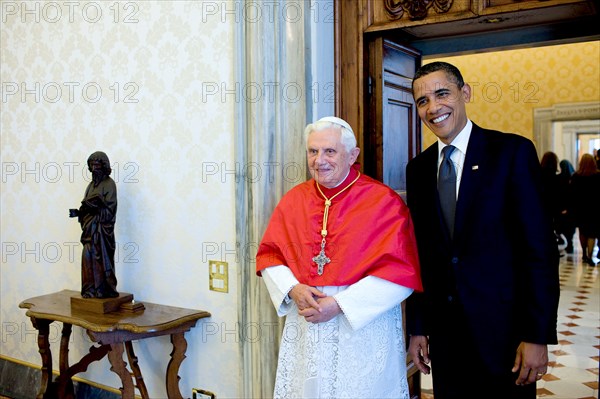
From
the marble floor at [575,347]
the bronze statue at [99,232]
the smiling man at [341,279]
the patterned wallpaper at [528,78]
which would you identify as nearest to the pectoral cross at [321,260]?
the smiling man at [341,279]

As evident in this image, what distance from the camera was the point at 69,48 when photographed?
148 inches

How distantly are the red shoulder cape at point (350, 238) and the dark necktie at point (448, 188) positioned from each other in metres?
0.18

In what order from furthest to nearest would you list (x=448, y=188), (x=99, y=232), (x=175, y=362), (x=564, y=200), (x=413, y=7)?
(x=564, y=200) < (x=99, y=232) < (x=175, y=362) < (x=413, y=7) < (x=448, y=188)

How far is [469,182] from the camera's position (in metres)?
2.15

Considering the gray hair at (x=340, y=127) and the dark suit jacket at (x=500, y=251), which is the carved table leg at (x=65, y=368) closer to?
the gray hair at (x=340, y=127)

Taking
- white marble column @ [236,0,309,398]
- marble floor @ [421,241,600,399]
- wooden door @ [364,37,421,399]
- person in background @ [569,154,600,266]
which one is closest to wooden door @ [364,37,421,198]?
wooden door @ [364,37,421,399]

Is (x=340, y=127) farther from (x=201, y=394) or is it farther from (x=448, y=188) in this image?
(x=201, y=394)

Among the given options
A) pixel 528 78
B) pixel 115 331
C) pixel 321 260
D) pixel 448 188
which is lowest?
pixel 115 331

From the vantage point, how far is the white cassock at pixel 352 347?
2.32 m

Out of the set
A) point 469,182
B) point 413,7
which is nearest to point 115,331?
point 469,182

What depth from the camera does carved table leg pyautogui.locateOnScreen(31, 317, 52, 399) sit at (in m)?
3.43

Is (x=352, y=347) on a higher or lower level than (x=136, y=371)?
higher

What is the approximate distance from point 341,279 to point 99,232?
1.55m

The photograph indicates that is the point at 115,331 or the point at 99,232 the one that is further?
the point at 99,232
